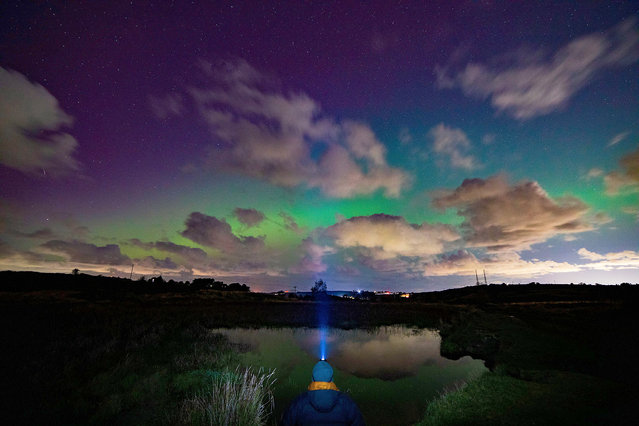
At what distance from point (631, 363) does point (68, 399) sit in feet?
70.8

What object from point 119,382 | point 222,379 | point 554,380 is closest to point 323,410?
point 222,379

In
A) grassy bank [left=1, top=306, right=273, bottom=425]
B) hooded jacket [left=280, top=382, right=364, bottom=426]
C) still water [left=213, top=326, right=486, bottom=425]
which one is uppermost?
hooded jacket [left=280, top=382, right=364, bottom=426]

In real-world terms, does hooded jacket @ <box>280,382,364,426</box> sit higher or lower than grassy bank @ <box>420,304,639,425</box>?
higher

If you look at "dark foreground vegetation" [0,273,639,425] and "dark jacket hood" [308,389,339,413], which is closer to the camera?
"dark jacket hood" [308,389,339,413]

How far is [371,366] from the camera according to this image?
63.9ft

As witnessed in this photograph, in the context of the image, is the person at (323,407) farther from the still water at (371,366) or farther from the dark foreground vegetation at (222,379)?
the still water at (371,366)

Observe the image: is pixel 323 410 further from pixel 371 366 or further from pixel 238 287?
pixel 238 287

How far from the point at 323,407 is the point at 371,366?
1688 cm

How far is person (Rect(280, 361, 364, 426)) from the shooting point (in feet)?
15.2

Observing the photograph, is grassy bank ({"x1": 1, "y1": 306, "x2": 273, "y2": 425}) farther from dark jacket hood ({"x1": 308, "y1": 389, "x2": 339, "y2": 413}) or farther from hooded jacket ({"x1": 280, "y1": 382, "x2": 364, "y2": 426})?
dark jacket hood ({"x1": 308, "y1": 389, "x2": 339, "y2": 413})

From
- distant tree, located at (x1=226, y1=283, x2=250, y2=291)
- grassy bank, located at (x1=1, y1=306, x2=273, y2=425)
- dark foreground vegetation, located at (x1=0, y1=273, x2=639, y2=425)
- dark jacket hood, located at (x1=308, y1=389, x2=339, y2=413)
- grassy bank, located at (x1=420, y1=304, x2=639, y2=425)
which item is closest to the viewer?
dark jacket hood, located at (x1=308, y1=389, x2=339, y2=413)

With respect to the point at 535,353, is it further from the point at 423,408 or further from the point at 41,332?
the point at 41,332

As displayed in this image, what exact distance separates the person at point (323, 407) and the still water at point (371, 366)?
7.75 metres

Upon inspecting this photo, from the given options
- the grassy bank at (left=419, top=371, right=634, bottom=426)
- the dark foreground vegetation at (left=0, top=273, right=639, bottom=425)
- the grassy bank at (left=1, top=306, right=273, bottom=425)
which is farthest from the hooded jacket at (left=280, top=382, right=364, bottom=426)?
the grassy bank at (left=419, top=371, right=634, bottom=426)
